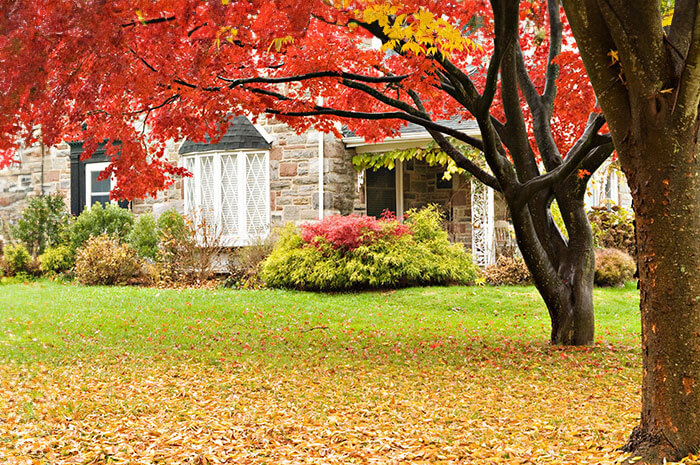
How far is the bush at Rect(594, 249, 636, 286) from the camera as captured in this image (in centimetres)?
1167

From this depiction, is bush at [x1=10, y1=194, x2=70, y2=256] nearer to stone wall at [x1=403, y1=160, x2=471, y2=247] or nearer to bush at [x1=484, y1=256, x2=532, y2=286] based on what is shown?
stone wall at [x1=403, y1=160, x2=471, y2=247]

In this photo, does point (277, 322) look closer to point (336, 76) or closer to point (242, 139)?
point (336, 76)

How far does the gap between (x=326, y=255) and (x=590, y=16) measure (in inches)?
358

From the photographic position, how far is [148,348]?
7.21 m

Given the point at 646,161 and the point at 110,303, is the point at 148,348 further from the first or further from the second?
the point at 646,161

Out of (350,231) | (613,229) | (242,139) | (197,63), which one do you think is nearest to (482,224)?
(613,229)

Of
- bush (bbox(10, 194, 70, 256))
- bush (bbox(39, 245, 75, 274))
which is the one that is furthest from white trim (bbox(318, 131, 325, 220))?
bush (bbox(10, 194, 70, 256))

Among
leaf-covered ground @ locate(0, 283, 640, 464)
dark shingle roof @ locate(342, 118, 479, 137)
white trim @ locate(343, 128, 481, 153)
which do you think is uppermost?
dark shingle roof @ locate(342, 118, 479, 137)

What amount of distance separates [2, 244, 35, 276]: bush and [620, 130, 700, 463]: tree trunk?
14482 mm

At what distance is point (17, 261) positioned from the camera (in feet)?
48.6

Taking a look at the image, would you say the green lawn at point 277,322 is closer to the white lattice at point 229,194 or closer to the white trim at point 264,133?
the white lattice at point 229,194

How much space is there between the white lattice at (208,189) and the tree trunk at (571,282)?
879cm

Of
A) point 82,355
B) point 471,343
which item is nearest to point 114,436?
point 82,355

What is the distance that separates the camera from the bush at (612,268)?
11.7 m
